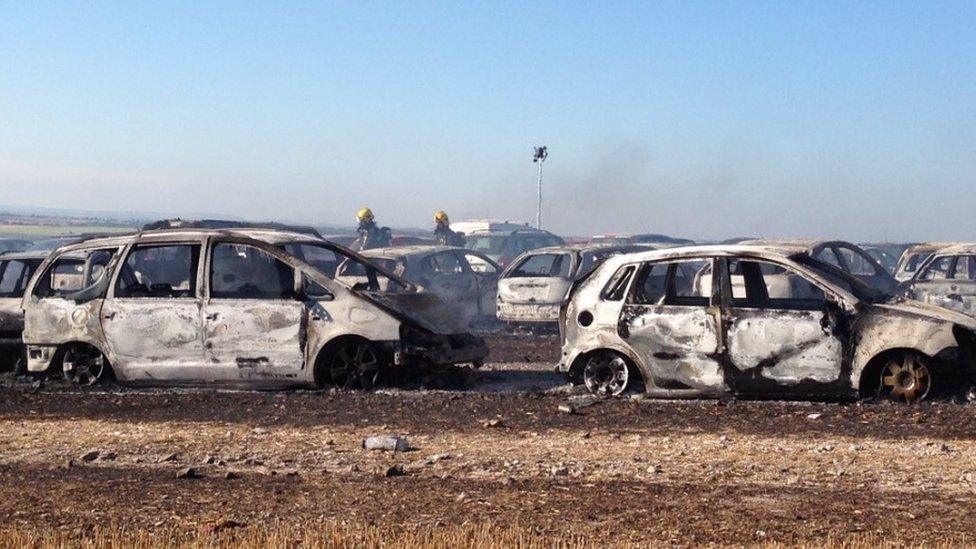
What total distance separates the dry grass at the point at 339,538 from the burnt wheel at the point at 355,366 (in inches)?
227

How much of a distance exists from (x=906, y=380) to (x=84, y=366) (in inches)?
317

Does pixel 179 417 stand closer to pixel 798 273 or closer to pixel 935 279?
pixel 798 273

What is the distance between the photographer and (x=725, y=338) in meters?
12.3

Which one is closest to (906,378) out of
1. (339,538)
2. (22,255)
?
(339,538)

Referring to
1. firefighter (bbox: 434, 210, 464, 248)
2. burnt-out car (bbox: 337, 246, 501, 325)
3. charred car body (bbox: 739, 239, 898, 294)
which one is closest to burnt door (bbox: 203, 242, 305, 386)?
charred car body (bbox: 739, 239, 898, 294)

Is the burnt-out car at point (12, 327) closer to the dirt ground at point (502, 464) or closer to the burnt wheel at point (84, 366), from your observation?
the burnt wheel at point (84, 366)

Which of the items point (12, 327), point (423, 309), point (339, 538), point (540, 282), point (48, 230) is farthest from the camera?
point (48, 230)

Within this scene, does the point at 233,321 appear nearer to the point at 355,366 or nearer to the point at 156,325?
the point at 156,325

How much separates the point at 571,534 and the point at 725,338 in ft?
17.2

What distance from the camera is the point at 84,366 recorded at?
1424 cm

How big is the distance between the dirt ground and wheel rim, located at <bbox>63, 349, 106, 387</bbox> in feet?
1.94

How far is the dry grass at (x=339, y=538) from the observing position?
6.86 meters

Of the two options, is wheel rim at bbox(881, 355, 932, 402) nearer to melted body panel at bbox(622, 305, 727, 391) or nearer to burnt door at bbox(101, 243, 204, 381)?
melted body panel at bbox(622, 305, 727, 391)

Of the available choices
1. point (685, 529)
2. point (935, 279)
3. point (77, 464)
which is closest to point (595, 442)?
point (685, 529)
